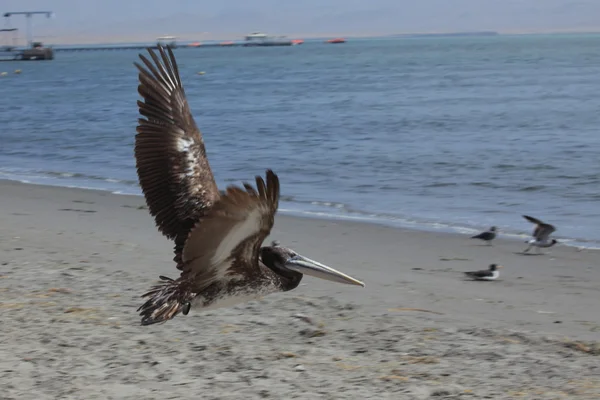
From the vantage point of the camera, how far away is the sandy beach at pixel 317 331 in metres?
5.52

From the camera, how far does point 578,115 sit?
32.2 meters

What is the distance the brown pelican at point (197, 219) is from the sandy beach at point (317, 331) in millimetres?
699

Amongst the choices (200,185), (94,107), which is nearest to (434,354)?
(200,185)

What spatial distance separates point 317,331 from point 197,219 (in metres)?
1.63

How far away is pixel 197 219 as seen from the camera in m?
5.31

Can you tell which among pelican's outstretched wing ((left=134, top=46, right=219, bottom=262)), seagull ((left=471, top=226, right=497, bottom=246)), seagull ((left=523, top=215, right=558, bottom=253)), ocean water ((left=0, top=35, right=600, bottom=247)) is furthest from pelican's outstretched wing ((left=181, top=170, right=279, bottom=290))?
ocean water ((left=0, top=35, right=600, bottom=247))

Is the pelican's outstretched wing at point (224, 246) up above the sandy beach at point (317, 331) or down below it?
above

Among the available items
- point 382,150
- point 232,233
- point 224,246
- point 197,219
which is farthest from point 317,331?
point 382,150

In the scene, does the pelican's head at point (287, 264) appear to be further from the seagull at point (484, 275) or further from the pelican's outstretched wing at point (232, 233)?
the seagull at point (484, 275)

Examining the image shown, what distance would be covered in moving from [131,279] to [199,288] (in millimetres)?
3314

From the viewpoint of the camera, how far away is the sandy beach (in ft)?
18.1

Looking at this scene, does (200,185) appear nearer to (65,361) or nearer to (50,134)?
(65,361)

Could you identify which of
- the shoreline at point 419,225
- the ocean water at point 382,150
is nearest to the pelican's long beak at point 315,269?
the shoreline at point 419,225

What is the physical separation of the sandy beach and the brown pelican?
0.70m
